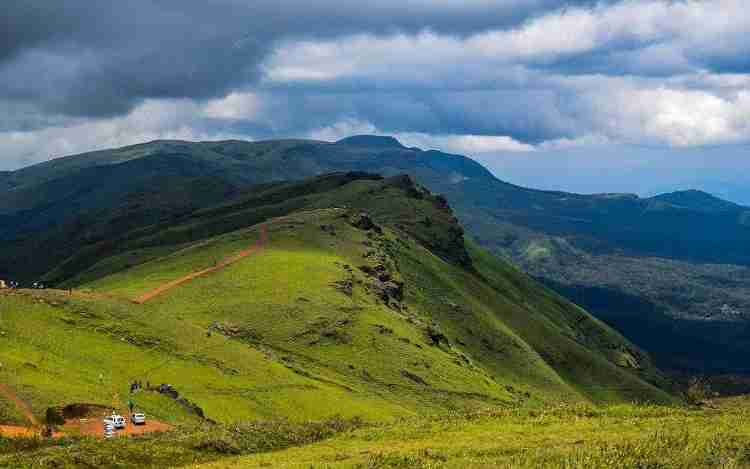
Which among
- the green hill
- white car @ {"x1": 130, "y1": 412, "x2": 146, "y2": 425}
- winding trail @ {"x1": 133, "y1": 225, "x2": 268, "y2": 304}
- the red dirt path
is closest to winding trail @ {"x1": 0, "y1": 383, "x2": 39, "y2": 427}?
the green hill

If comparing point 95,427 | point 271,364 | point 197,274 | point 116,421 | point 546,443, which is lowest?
point 271,364

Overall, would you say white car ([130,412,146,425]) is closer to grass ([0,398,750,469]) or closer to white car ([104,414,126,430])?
white car ([104,414,126,430])

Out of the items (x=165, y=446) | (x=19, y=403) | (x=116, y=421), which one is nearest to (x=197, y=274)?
(x=19, y=403)

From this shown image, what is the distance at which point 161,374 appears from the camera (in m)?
96.9

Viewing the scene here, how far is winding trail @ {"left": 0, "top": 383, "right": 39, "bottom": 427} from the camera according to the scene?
68.0m

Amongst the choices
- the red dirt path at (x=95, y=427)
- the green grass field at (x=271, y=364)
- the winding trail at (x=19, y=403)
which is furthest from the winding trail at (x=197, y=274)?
the red dirt path at (x=95, y=427)

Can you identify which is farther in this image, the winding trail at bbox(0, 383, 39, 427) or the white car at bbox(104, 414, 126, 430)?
the winding trail at bbox(0, 383, 39, 427)

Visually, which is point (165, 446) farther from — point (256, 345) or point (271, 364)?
point (256, 345)

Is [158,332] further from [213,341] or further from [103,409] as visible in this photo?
[103,409]

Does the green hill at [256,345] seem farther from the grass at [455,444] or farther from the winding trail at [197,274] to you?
the grass at [455,444]

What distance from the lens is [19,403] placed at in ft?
232

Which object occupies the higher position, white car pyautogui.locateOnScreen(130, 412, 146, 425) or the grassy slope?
the grassy slope

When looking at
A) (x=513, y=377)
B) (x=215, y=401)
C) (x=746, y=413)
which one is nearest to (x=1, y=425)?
(x=215, y=401)

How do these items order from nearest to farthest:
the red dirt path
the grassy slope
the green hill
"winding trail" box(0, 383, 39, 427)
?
the grassy slope → the red dirt path → "winding trail" box(0, 383, 39, 427) → the green hill
